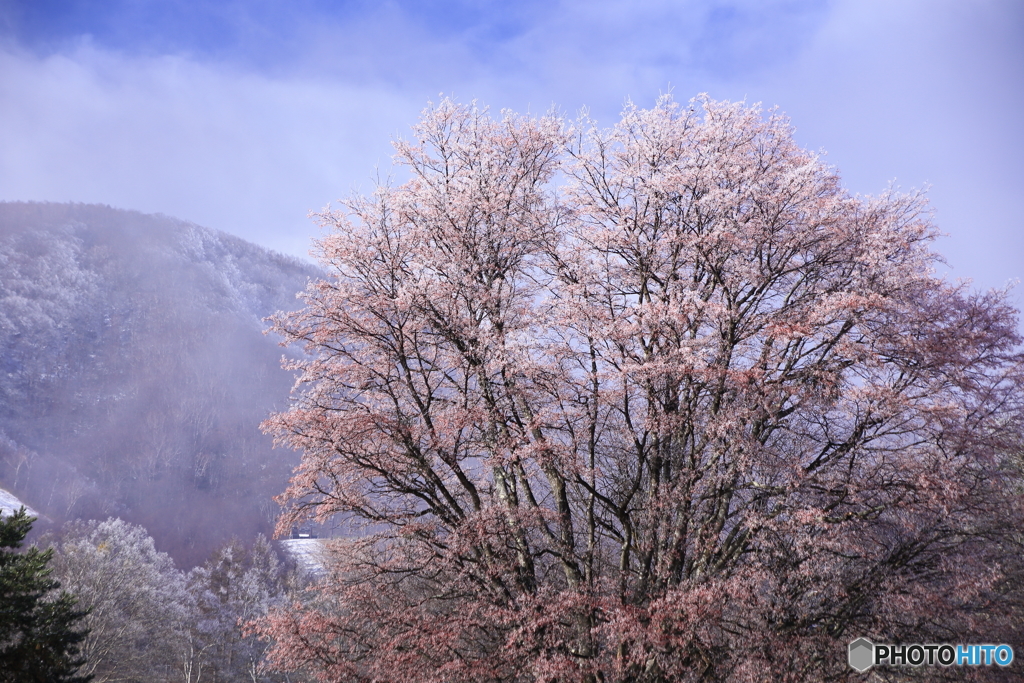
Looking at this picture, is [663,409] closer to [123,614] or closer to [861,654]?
[861,654]

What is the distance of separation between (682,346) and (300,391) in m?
7.15

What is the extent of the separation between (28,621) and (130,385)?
429ft

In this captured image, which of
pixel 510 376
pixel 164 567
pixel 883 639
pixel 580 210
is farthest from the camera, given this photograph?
pixel 164 567

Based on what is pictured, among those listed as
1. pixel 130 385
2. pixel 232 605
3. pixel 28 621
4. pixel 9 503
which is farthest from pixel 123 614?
pixel 130 385

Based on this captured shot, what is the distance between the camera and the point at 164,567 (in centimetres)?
6700

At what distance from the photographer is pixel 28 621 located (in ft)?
63.6

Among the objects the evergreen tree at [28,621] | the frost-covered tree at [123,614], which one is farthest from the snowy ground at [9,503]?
the evergreen tree at [28,621]

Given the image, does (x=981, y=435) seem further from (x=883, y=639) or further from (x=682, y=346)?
(x=682, y=346)

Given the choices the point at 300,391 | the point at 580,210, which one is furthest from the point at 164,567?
the point at 580,210

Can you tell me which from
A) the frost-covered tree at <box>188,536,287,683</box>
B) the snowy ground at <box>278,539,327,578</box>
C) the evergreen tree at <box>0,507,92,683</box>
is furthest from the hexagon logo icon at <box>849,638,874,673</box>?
the snowy ground at <box>278,539,327,578</box>

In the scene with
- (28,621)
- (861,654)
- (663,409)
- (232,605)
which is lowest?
(232,605)

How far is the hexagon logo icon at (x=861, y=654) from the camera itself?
29.7 feet

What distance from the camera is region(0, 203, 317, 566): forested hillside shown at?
103 meters

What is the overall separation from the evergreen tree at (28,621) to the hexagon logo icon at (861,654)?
68.1 feet
